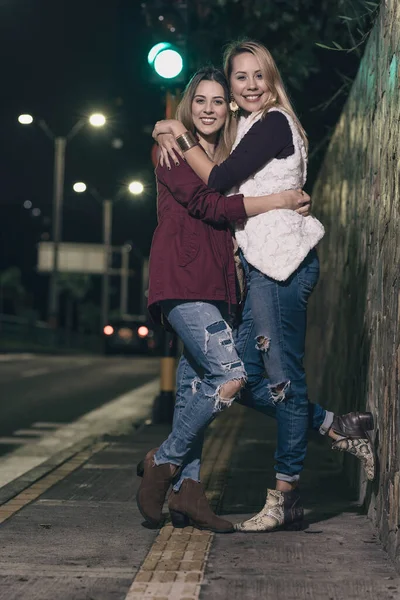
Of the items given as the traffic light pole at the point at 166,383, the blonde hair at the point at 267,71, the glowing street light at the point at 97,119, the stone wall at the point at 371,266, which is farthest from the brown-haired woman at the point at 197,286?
the glowing street light at the point at 97,119

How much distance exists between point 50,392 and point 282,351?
1171cm

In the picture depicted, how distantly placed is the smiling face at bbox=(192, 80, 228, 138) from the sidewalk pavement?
70.9 inches

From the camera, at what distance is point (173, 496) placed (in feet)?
16.8

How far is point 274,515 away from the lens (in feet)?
16.4

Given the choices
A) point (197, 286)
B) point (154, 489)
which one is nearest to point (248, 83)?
point (197, 286)

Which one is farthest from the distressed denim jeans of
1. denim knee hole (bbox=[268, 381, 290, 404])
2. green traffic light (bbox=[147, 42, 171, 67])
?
green traffic light (bbox=[147, 42, 171, 67])

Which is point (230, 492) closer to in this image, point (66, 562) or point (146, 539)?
point (146, 539)

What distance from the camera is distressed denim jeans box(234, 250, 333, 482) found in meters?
4.91

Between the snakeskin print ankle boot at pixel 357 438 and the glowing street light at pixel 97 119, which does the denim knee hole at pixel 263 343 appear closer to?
the snakeskin print ankle boot at pixel 357 438

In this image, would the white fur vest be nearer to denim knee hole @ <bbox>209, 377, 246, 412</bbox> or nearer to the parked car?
denim knee hole @ <bbox>209, 377, 246, 412</bbox>

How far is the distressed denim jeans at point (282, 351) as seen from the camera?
4.91m

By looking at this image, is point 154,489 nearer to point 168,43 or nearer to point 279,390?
point 279,390

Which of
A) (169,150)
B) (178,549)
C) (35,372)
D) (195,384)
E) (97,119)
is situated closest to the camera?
(178,549)

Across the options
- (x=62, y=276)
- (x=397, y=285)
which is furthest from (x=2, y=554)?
(x=62, y=276)
